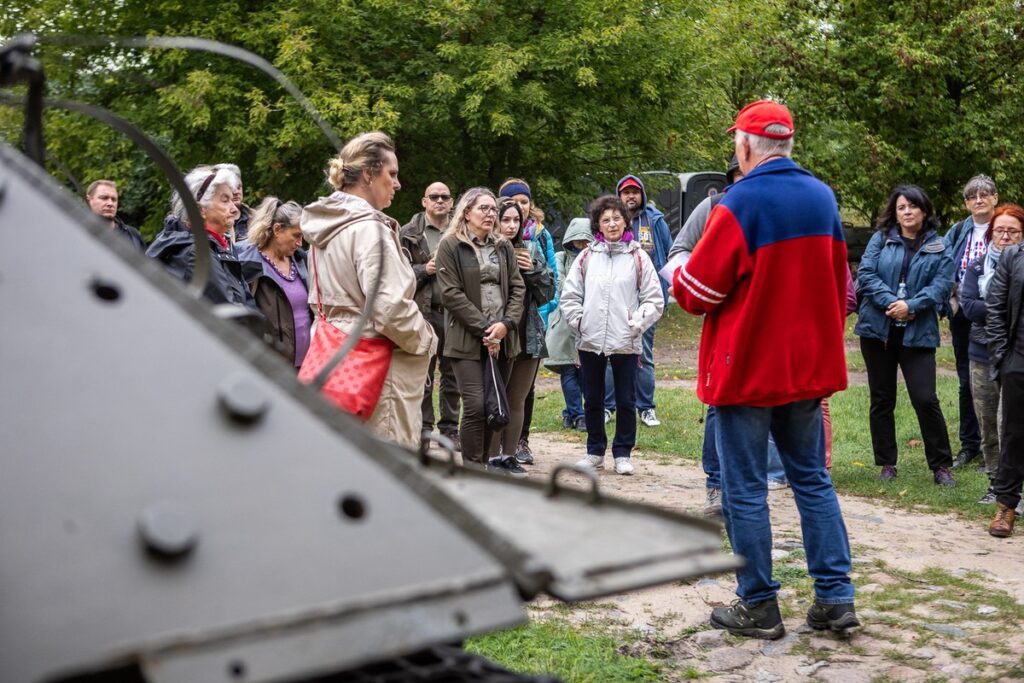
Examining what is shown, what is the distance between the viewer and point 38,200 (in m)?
1.47

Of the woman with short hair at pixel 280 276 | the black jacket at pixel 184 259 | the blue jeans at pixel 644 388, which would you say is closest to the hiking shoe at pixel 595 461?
the blue jeans at pixel 644 388

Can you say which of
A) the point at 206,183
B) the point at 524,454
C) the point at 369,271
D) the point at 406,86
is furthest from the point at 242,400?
the point at 406,86

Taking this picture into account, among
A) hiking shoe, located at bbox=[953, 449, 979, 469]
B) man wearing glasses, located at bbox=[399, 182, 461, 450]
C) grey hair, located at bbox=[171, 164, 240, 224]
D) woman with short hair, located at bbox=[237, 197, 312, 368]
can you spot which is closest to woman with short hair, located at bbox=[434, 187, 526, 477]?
man wearing glasses, located at bbox=[399, 182, 461, 450]

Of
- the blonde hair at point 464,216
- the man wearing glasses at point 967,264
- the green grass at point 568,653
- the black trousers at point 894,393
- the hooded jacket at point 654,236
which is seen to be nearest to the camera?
the green grass at point 568,653

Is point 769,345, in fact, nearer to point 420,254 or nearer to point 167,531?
point 167,531

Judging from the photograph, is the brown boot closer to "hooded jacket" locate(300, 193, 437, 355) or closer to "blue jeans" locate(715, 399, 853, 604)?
"blue jeans" locate(715, 399, 853, 604)

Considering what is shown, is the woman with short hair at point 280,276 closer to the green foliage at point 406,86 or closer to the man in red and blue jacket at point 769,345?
the man in red and blue jacket at point 769,345

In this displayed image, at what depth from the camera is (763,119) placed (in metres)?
4.87

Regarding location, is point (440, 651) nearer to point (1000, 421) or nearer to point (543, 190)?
point (1000, 421)

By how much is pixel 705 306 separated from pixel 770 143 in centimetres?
71

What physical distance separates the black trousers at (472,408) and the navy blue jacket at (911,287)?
8.47 ft

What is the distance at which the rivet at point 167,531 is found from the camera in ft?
3.79

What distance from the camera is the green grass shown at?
14.6 ft

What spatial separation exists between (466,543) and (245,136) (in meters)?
18.0
